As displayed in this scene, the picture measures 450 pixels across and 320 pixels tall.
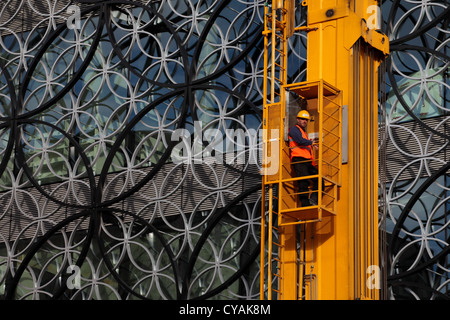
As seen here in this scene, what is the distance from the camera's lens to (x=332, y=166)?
2083cm

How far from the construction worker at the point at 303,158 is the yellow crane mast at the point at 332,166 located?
158 mm

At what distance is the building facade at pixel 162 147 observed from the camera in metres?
28.0

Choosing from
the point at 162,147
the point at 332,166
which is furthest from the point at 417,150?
the point at 162,147

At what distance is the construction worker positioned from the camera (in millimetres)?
20703

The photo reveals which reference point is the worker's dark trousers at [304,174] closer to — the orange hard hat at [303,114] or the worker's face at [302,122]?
the worker's face at [302,122]

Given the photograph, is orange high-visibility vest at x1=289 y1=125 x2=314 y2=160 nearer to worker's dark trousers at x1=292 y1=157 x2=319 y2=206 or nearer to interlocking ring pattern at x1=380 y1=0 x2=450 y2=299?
worker's dark trousers at x1=292 y1=157 x2=319 y2=206

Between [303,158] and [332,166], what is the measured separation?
24.0 inches

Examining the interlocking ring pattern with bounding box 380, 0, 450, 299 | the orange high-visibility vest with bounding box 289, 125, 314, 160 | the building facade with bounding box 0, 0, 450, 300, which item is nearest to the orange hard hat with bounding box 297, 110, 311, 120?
the orange high-visibility vest with bounding box 289, 125, 314, 160

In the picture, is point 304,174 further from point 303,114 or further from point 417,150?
point 417,150

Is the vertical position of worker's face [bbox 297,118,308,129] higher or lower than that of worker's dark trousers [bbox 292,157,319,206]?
higher

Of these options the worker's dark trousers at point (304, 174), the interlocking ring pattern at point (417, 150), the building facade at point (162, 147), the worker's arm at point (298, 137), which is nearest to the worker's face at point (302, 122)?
the worker's arm at point (298, 137)

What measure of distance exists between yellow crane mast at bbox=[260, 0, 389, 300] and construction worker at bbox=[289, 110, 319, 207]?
6.2 inches

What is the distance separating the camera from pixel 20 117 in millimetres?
34312
